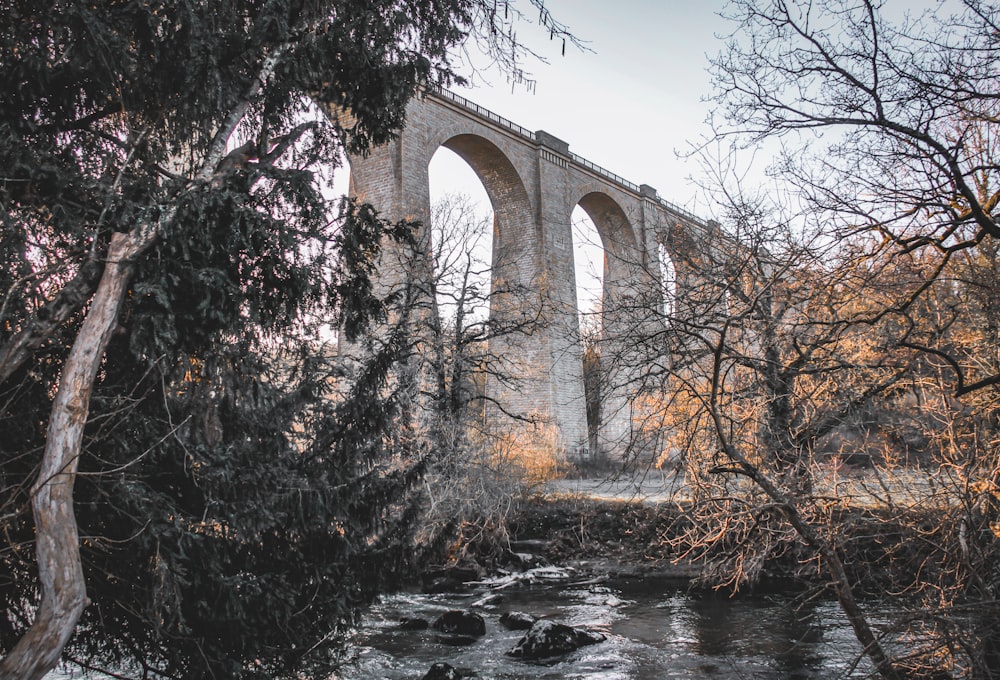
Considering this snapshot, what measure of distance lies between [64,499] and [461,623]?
611cm

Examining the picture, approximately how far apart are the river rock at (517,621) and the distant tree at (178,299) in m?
3.88

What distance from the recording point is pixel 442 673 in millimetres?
6754

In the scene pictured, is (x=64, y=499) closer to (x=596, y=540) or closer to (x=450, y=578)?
(x=450, y=578)

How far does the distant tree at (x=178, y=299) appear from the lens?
12.2 feet

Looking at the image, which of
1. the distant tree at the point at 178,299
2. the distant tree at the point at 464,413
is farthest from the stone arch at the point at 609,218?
the distant tree at the point at 178,299

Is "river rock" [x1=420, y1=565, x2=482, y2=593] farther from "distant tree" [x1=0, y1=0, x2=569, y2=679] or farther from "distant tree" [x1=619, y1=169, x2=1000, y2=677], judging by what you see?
"distant tree" [x1=0, y1=0, x2=569, y2=679]

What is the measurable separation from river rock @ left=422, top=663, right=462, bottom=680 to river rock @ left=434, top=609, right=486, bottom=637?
1.65m

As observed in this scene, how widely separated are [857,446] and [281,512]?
465 cm

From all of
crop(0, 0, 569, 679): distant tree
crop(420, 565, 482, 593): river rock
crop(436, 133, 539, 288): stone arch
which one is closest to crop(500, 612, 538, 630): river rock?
crop(420, 565, 482, 593): river rock

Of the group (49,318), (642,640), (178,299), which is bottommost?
(642,640)

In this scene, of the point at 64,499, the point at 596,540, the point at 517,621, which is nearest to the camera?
the point at 64,499

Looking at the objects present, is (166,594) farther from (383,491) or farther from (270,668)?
(383,491)

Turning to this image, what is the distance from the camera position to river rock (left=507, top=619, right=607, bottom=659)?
766 centimetres

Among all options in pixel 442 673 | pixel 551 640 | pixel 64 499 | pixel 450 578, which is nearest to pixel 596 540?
pixel 450 578
